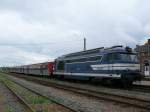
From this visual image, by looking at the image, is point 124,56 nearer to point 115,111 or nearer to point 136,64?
point 136,64

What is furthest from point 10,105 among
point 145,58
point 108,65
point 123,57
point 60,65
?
point 145,58

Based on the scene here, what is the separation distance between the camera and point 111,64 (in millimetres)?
24141

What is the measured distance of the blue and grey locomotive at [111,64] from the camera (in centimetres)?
2342

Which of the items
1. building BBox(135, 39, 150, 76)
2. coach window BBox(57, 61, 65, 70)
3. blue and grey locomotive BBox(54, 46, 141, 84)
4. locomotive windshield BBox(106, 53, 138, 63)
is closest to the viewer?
blue and grey locomotive BBox(54, 46, 141, 84)

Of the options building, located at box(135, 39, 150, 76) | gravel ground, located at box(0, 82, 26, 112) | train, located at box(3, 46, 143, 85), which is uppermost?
building, located at box(135, 39, 150, 76)

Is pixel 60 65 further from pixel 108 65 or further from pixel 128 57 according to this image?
pixel 128 57

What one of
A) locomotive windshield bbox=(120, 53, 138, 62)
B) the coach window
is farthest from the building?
locomotive windshield bbox=(120, 53, 138, 62)

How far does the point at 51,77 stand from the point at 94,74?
19.7 metres

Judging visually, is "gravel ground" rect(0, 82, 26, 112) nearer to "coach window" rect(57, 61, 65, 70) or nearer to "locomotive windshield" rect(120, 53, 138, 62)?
"locomotive windshield" rect(120, 53, 138, 62)

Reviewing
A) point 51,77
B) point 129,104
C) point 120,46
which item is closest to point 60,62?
point 51,77

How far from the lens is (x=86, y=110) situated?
1299 cm

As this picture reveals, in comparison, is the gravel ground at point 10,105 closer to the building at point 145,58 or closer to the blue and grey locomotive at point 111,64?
the blue and grey locomotive at point 111,64

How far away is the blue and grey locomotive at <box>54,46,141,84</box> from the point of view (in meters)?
23.4

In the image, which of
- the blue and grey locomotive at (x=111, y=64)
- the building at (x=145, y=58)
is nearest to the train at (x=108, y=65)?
the blue and grey locomotive at (x=111, y=64)
